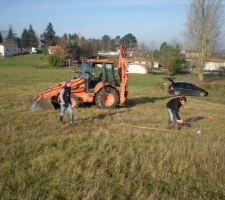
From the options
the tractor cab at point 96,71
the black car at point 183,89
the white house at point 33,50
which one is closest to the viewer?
the tractor cab at point 96,71

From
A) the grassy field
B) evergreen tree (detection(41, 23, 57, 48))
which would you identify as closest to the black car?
the grassy field

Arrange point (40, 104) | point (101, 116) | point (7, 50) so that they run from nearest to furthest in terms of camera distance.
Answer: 1. point (101, 116)
2. point (40, 104)
3. point (7, 50)

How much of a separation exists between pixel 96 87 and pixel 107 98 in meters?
0.80

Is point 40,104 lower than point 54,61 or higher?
lower

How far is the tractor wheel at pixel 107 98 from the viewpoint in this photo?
18.0 metres

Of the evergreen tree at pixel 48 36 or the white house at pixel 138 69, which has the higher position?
the evergreen tree at pixel 48 36

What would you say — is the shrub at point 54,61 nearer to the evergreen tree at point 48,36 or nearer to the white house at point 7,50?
the white house at point 7,50

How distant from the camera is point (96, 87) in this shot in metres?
18.0

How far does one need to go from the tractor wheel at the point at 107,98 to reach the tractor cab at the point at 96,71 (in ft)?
1.60

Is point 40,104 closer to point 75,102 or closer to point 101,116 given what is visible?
point 75,102

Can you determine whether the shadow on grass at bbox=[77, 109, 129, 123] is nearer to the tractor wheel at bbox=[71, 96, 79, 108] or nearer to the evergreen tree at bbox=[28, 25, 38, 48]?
the tractor wheel at bbox=[71, 96, 79, 108]

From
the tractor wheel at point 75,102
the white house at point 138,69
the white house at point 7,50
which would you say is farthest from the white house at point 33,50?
the tractor wheel at point 75,102

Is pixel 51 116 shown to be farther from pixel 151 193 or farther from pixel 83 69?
pixel 151 193

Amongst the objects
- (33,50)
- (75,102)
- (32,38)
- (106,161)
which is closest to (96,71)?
(75,102)
